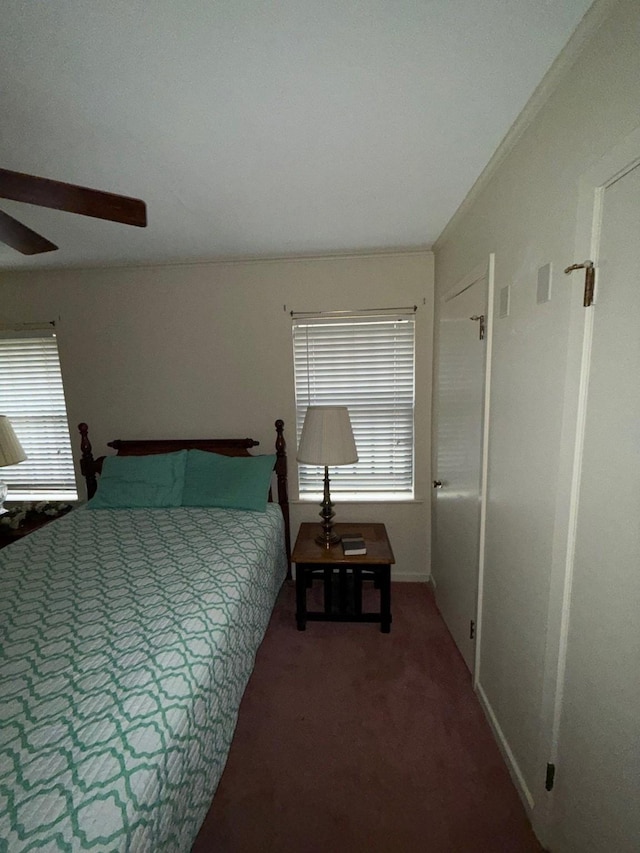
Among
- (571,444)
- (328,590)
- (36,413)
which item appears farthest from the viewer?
(36,413)

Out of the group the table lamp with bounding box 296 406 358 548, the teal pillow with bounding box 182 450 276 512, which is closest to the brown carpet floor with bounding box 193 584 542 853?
the table lamp with bounding box 296 406 358 548

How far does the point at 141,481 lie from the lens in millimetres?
2416

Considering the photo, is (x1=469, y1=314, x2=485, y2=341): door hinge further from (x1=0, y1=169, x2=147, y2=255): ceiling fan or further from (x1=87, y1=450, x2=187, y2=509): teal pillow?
(x1=87, y1=450, x2=187, y2=509): teal pillow

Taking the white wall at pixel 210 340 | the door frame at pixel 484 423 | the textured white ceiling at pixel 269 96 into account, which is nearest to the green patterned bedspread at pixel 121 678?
the white wall at pixel 210 340

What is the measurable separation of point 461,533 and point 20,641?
1.97 meters

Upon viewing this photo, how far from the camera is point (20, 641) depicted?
117cm

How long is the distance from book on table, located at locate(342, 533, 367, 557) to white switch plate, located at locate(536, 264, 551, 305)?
1.61 metres

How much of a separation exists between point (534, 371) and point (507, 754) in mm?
1525

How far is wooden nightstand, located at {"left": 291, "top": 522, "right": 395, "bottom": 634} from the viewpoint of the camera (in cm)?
204

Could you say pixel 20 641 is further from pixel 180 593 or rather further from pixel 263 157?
pixel 263 157

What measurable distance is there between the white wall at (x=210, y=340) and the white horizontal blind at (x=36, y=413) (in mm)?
151

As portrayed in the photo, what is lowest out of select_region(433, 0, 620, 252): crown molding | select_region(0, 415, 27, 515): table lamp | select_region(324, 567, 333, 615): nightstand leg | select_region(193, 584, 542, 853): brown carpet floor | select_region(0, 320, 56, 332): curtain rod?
select_region(193, 584, 542, 853): brown carpet floor

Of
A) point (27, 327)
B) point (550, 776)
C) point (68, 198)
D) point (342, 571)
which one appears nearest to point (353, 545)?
point (342, 571)

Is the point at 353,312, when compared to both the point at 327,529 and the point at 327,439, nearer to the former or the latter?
the point at 327,439
